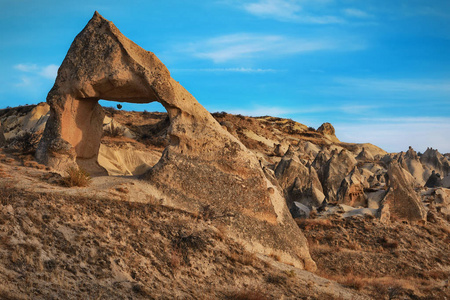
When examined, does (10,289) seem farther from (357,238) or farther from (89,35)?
(357,238)

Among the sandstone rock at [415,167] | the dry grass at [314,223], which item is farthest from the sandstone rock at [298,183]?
the sandstone rock at [415,167]

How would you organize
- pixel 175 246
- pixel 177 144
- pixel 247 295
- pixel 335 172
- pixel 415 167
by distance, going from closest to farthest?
pixel 247 295
pixel 175 246
pixel 177 144
pixel 335 172
pixel 415 167

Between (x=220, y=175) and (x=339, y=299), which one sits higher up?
(x=220, y=175)

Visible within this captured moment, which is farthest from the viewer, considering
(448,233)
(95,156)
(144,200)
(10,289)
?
(448,233)

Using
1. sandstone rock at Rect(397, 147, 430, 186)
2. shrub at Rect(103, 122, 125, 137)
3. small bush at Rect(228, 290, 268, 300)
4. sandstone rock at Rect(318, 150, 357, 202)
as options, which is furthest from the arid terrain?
sandstone rock at Rect(397, 147, 430, 186)

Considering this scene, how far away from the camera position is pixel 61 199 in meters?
10.4

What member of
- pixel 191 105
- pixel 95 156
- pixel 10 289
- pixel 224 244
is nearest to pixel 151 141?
pixel 95 156

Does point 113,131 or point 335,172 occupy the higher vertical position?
point 113,131

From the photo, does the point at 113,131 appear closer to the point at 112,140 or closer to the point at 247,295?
the point at 112,140

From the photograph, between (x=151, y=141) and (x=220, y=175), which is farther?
(x=151, y=141)

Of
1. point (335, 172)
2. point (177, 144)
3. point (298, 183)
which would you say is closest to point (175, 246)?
point (177, 144)

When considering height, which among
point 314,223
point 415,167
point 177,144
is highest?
point 415,167

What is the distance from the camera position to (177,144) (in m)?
12.9

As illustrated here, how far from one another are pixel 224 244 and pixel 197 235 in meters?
0.67
